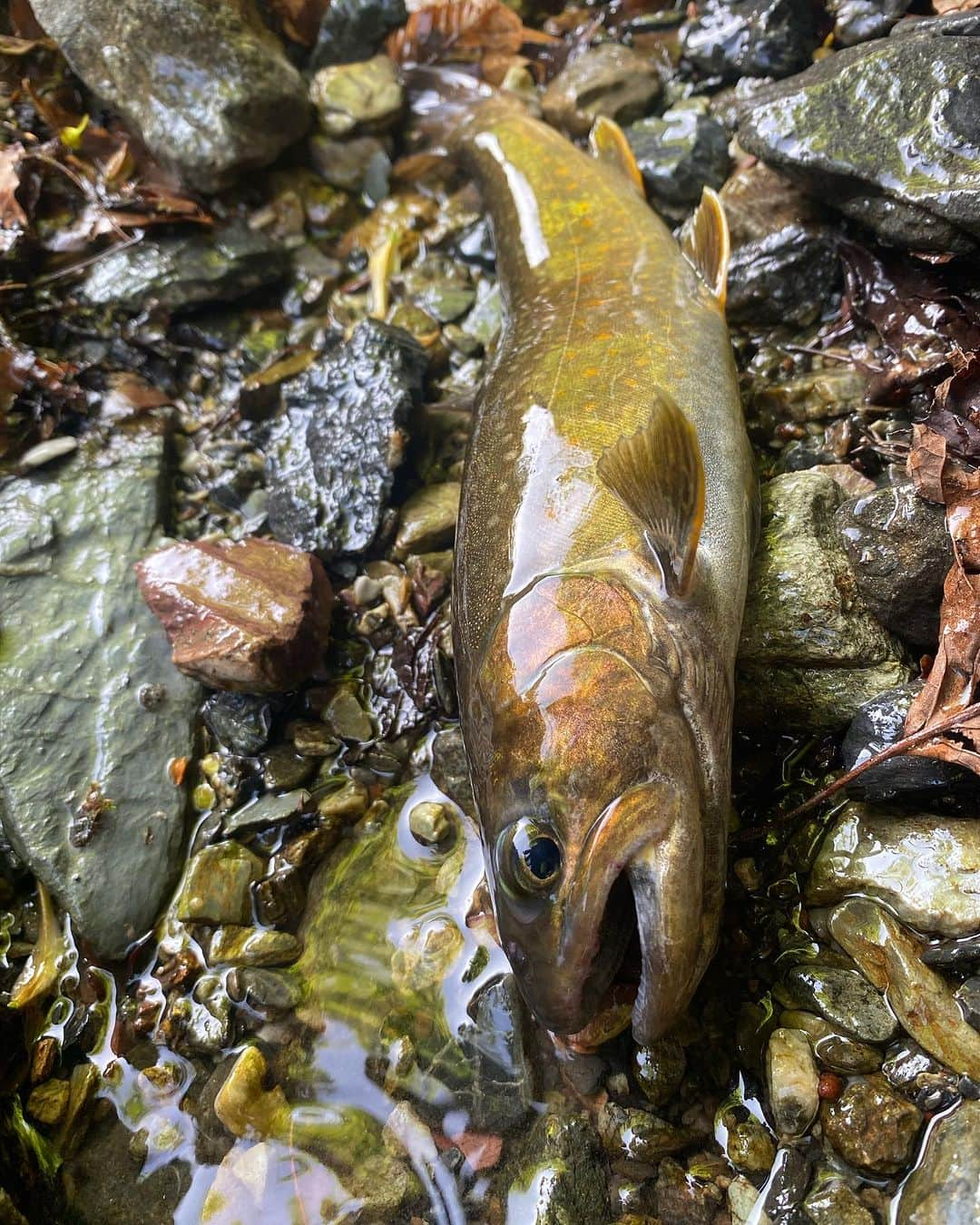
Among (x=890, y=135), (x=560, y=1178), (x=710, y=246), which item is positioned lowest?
(x=560, y=1178)

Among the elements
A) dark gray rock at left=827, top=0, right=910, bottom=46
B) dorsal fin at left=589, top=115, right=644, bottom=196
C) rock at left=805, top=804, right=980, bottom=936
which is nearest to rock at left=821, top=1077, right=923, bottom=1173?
rock at left=805, top=804, right=980, bottom=936

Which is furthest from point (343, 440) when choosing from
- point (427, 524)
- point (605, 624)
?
point (605, 624)

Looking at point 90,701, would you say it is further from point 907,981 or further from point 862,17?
point 862,17

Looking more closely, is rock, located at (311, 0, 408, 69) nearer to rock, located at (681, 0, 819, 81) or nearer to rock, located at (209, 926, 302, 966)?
rock, located at (681, 0, 819, 81)

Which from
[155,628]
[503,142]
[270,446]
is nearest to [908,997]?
[155,628]

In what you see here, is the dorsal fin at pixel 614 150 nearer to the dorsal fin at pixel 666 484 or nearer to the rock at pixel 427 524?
the rock at pixel 427 524

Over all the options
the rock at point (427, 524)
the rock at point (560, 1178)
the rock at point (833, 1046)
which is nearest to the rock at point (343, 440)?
the rock at point (427, 524)

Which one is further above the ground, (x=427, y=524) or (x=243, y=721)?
(x=427, y=524)
